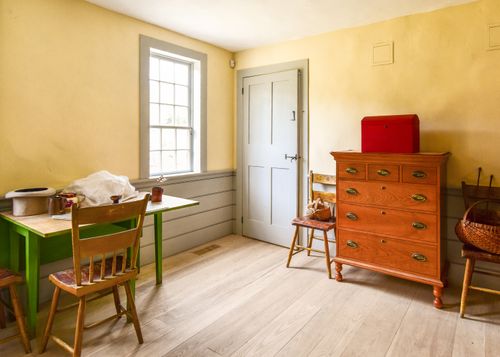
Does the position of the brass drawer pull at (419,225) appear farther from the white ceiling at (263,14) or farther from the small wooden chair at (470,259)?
the white ceiling at (263,14)

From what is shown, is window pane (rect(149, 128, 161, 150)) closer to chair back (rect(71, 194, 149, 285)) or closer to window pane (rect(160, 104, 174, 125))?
window pane (rect(160, 104, 174, 125))

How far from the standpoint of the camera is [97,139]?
9.75ft

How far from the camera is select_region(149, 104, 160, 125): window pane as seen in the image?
136 inches

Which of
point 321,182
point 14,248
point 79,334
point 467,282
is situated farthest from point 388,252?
point 14,248

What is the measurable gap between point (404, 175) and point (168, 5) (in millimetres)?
2471

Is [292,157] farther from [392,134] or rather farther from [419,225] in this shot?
[419,225]

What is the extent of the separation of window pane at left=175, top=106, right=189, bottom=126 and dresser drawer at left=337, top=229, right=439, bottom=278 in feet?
7.03

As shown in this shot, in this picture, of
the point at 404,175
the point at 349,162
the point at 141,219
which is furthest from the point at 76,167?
the point at 404,175

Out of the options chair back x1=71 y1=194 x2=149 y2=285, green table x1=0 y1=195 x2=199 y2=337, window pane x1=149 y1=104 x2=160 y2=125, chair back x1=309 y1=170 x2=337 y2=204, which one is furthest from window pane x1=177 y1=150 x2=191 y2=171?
chair back x1=71 y1=194 x2=149 y2=285

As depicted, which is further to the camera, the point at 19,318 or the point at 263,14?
the point at 263,14

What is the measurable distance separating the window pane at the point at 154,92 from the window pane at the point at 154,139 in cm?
32

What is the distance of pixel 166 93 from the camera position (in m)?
3.64

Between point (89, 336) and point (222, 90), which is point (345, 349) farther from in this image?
point (222, 90)

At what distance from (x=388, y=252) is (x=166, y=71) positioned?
2892 mm
